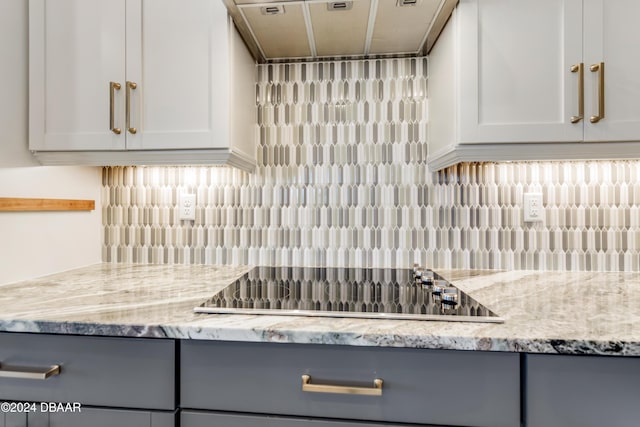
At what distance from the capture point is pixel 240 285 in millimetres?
1226

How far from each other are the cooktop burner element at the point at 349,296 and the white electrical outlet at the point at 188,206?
1.28 ft

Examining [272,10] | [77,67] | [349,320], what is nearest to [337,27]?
[272,10]

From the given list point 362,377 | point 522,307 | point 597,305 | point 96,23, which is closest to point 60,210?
point 96,23

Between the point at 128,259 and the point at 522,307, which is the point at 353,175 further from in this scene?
the point at 128,259

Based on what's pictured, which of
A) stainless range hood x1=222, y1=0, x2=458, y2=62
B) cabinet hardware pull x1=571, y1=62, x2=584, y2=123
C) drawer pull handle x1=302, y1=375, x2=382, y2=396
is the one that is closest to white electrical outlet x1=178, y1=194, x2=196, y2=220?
stainless range hood x1=222, y1=0, x2=458, y2=62

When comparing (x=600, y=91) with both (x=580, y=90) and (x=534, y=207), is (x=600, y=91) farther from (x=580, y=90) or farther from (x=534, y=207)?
(x=534, y=207)

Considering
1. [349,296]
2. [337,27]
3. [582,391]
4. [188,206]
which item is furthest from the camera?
[188,206]

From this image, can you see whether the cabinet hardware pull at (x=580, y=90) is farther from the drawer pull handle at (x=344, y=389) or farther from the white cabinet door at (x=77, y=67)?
the white cabinet door at (x=77, y=67)

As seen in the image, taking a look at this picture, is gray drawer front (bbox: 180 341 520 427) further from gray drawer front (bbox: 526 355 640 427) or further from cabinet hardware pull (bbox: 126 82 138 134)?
cabinet hardware pull (bbox: 126 82 138 134)

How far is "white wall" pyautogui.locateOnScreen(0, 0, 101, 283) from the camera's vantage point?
1.23m

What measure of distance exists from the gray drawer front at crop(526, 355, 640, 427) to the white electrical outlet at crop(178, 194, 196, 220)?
1318 millimetres

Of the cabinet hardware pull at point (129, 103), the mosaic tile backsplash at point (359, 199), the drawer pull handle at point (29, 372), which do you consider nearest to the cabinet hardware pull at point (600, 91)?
the mosaic tile backsplash at point (359, 199)

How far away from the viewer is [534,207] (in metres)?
1.48

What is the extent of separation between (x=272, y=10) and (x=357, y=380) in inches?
44.6
